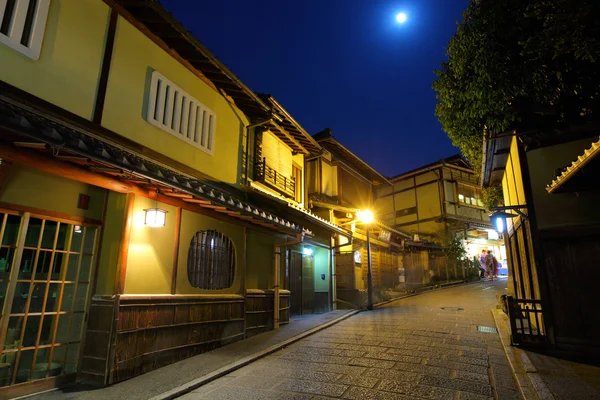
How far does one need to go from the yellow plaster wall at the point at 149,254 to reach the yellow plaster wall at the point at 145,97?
230cm

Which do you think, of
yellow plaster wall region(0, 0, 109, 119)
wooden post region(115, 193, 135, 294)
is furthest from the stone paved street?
yellow plaster wall region(0, 0, 109, 119)

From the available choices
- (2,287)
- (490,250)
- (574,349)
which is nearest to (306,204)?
(574,349)

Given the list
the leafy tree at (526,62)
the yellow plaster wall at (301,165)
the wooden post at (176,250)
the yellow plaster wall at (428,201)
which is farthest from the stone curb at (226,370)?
the yellow plaster wall at (428,201)

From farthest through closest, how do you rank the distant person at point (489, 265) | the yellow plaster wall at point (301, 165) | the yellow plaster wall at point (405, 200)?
the distant person at point (489, 265)
the yellow plaster wall at point (405, 200)
the yellow plaster wall at point (301, 165)

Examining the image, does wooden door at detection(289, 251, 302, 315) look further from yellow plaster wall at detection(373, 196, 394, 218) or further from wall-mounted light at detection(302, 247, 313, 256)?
yellow plaster wall at detection(373, 196, 394, 218)

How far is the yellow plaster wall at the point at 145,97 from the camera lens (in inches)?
333

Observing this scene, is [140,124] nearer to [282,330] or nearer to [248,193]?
[248,193]

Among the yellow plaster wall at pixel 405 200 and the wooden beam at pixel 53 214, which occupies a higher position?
the yellow plaster wall at pixel 405 200

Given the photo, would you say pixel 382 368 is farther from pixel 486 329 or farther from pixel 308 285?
pixel 308 285

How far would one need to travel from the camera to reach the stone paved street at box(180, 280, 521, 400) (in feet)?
19.6

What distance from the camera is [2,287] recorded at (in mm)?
5773

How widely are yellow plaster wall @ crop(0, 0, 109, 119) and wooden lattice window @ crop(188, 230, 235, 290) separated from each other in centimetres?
427

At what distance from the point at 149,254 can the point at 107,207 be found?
1.43 m

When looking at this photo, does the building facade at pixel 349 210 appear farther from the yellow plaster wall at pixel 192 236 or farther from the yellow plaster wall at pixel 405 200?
the yellow plaster wall at pixel 405 200
